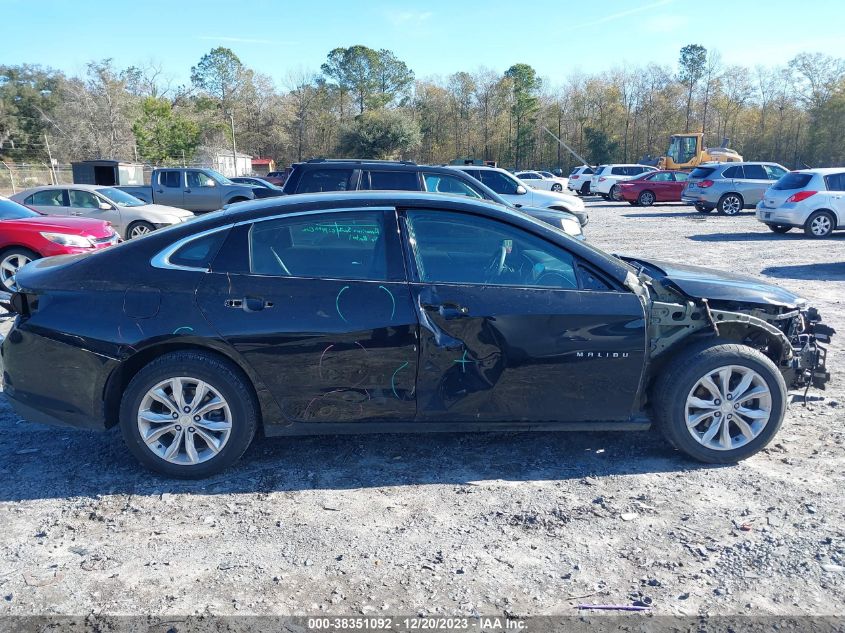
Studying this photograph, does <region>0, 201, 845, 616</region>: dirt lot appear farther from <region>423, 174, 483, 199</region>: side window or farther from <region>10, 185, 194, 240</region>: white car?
<region>10, 185, 194, 240</region>: white car

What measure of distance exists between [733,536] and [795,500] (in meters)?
0.63

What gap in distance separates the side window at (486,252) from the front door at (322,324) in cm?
22

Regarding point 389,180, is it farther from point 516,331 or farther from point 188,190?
point 188,190

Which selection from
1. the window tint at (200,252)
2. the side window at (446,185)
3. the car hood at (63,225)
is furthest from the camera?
the side window at (446,185)

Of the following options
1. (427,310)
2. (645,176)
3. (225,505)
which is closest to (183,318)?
(225,505)

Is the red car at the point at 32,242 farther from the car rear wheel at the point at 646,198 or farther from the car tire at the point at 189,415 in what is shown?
the car rear wheel at the point at 646,198

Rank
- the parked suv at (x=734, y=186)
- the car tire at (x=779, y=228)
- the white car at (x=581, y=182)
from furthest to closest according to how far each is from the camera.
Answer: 1. the white car at (x=581, y=182)
2. the parked suv at (x=734, y=186)
3. the car tire at (x=779, y=228)

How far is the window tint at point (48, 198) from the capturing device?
49.9 ft

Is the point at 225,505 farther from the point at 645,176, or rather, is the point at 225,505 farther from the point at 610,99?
the point at 610,99

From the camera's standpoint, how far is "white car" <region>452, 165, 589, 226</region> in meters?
15.1

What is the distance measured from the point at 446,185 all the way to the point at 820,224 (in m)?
11.0

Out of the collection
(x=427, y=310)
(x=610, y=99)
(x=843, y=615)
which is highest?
(x=610, y=99)

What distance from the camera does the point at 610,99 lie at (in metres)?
70.6

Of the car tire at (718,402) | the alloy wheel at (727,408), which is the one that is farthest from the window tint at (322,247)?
the alloy wheel at (727,408)
